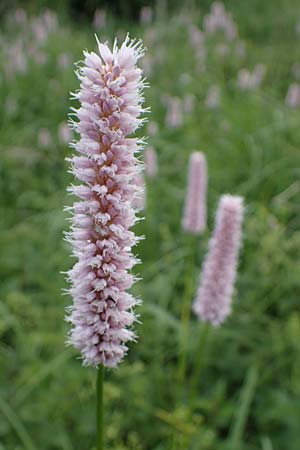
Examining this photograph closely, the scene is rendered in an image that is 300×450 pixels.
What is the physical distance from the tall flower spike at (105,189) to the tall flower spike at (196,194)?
6.52 feet

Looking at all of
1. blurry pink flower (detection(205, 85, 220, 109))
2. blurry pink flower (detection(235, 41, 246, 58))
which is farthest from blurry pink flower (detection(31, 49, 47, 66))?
blurry pink flower (detection(235, 41, 246, 58))

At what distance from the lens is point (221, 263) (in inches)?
113

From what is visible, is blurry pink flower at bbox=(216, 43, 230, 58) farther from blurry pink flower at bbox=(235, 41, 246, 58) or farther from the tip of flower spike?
the tip of flower spike

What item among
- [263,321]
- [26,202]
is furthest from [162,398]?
[26,202]

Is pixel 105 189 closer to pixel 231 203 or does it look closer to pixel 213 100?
pixel 231 203

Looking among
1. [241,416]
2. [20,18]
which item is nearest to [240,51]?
[20,18]

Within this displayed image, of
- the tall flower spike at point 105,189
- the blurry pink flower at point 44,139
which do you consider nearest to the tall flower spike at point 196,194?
the tall flower spike at point 105,189

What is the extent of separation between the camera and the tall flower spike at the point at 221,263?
2797mm

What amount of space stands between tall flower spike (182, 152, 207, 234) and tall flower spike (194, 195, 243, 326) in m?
0.69

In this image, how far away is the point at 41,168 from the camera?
6984mm

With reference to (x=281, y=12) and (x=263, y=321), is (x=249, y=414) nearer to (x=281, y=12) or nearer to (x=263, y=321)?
(x=263, y=321)

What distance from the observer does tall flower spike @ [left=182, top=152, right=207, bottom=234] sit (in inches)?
142

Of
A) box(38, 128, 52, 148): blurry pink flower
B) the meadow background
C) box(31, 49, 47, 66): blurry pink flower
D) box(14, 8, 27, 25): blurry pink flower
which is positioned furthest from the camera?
box(14, 8, 27, 25): blurry pink flower

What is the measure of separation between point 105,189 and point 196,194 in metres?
2.23
